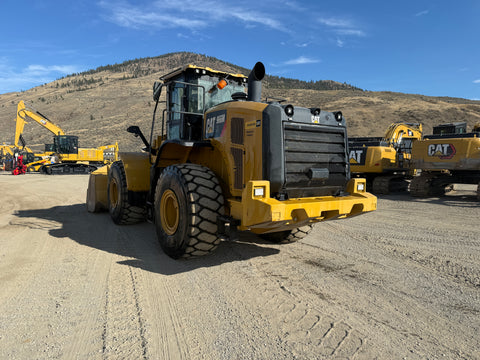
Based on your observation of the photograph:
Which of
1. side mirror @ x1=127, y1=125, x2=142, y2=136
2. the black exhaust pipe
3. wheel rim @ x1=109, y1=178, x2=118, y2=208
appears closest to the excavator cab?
wheel rim @ x1=109, y1=178, x2=118, y2=208

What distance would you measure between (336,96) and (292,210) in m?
53.8

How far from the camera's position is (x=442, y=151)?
1064 cm

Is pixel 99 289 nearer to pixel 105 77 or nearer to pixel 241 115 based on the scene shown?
pixel 241 115

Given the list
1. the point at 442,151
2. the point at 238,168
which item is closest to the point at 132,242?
the point at 238,168

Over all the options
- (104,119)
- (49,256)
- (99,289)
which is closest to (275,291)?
(99,289)

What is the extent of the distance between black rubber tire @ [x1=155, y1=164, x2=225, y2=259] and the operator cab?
3.82 ft

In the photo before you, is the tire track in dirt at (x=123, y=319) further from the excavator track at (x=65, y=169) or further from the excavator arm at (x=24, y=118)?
the excavator arm at (x=24, y=118)

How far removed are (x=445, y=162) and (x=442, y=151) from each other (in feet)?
1.18

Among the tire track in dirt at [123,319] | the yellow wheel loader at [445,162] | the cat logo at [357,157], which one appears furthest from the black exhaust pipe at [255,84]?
the cat logo at [357,157]

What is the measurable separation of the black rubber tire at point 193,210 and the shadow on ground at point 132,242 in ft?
0.71

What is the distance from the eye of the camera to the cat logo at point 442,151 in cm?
1043

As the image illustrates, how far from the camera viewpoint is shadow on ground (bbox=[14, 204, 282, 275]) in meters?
4.25

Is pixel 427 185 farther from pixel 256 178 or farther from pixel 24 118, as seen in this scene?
pixel 24 118

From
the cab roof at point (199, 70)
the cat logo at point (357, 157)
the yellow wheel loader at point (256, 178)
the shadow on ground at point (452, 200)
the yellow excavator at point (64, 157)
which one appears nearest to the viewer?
the yellow wheel loader at point (256, 178)
